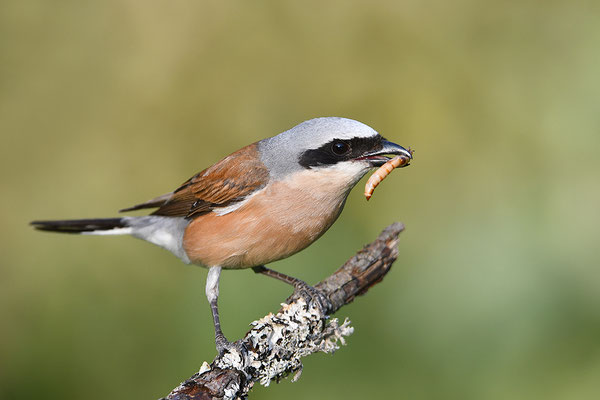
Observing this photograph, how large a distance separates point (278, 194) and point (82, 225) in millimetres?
1584

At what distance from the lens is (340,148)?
3715mm

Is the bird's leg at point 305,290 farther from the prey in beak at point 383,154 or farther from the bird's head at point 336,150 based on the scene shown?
the prey in beak at point 383,154

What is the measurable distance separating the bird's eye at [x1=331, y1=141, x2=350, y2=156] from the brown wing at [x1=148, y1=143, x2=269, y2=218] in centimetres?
49

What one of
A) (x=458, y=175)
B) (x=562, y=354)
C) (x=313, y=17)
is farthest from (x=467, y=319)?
(x=313, y=17)

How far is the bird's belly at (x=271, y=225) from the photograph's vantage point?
3777 millimetres

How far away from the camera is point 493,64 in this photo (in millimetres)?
6020

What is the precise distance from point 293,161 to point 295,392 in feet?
4.94

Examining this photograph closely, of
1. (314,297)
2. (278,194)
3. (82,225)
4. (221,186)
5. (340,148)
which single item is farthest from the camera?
(82,225)

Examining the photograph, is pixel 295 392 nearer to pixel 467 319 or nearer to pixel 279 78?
pixel 467 319

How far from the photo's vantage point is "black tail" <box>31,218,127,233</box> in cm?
443

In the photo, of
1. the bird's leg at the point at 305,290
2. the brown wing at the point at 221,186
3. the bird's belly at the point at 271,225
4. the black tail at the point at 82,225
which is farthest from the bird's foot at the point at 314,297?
the black tail at the point at 82,225

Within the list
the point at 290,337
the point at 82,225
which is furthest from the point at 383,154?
the point at 82,225

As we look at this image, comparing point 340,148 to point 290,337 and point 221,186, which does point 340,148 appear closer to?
point 221,186

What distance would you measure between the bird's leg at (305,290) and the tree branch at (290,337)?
4 cm
